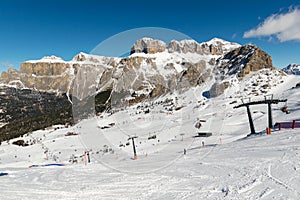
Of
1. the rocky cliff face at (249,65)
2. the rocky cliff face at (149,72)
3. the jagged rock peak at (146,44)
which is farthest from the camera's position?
the rocky cliff face at (249,65)

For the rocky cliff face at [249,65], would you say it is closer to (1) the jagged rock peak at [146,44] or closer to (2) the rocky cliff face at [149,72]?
(2) the rocky cliff face at [149,72]

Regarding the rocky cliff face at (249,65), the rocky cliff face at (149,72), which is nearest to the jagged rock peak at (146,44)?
the rocky cliff face at (149,72)

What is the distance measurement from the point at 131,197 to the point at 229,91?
103736mm

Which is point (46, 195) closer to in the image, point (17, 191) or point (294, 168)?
point (17, 191)

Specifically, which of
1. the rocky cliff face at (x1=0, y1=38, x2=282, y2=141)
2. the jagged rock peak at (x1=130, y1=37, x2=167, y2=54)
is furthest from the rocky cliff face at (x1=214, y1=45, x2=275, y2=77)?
the jagged rock peak at (x1=130, y1=37, x2=167, y2=54)

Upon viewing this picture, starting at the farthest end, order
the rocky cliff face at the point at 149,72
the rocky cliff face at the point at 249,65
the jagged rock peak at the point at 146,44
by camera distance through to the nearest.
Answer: the rocky cliff face at the point at 249,65, the rocky cliff face at the point at 149,72, the jagged rock peak at the point at 146,44

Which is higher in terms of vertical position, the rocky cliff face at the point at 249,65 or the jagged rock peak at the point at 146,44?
the rocky cliff face at the point at 249,65

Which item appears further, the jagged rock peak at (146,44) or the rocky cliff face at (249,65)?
the rocky cliff face at (249,65)

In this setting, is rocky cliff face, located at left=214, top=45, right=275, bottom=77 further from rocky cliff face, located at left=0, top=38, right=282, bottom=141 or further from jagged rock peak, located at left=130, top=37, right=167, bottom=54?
jagged rock peak, located at left=130, top=37, right=167, bottom=54

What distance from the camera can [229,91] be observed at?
10469cm

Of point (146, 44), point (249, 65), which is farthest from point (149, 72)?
point (249, 65)

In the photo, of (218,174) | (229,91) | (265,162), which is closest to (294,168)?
Result: (265,162)

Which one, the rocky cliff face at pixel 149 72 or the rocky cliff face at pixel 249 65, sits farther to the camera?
the rocky cliff face at pixel 249 65

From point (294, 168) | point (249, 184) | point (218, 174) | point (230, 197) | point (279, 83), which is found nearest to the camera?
point (230, 197)
